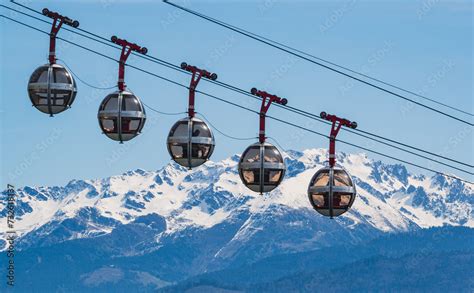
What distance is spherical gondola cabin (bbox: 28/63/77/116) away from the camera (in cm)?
4969

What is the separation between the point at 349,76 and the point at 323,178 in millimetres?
3919

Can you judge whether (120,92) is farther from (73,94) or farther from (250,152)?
(250,152)

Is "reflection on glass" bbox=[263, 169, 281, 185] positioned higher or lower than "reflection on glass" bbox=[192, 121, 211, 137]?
lower

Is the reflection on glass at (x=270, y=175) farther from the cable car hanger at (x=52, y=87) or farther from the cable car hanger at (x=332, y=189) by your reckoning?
the cable car hanger at (x=52, y=87)

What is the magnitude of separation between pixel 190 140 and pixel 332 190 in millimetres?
5742

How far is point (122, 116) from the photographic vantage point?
4950 centimetres

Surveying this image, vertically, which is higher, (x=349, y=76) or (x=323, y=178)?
(x=349, y=76)

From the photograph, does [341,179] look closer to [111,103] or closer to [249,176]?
[249,176]

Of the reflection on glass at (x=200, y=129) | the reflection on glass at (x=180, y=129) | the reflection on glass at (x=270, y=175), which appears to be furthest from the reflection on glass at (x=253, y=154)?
the reflection on glass at (x=180, y=129)

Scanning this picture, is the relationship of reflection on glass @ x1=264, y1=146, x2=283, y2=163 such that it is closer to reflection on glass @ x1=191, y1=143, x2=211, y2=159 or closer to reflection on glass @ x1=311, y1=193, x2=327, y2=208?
Answer: reflection on glass @ x1=191, y1=143, x2=211, y2=159

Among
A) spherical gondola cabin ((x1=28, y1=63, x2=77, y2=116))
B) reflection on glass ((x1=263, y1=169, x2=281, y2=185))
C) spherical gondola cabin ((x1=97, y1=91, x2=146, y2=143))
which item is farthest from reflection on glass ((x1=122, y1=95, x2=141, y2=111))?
reflection on glass ((x1=263, y1=169, x2=281, y2=185))

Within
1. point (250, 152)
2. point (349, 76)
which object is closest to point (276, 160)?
point (250, 152)

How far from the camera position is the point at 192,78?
156ft

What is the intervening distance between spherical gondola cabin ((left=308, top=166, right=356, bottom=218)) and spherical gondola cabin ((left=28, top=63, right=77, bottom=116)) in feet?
31.3
